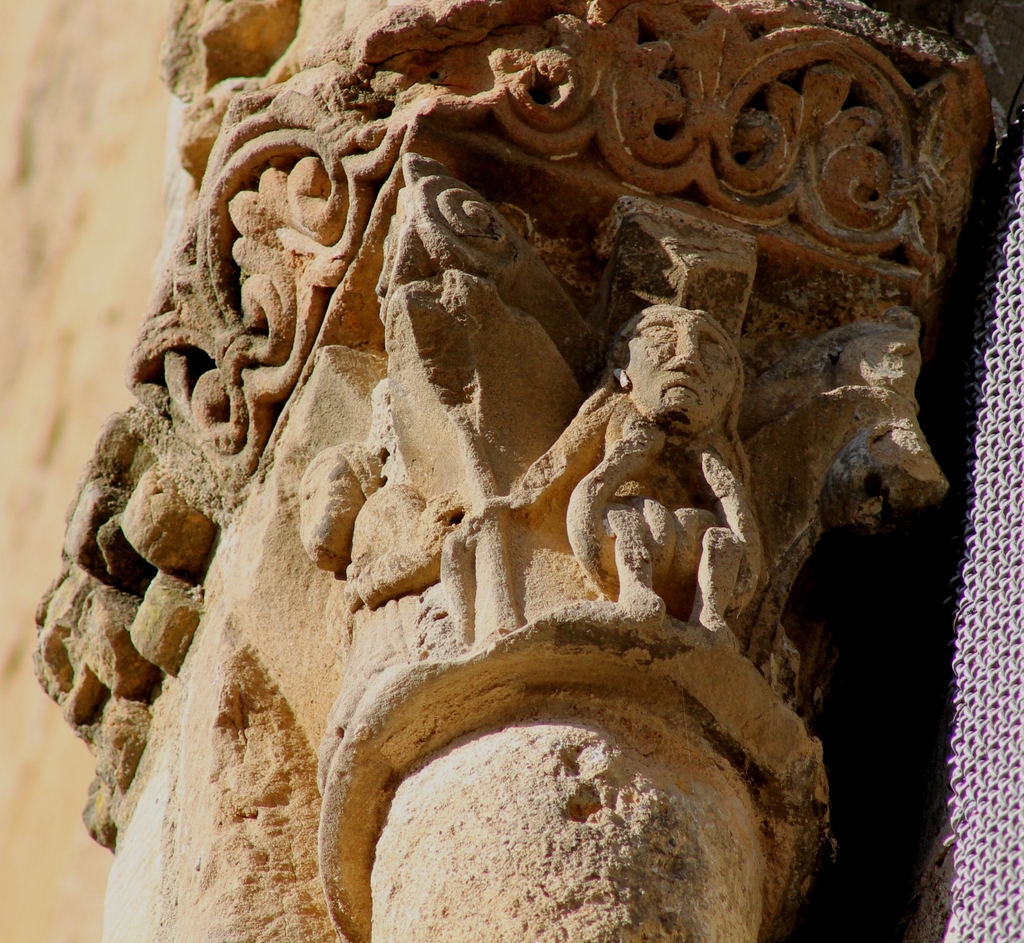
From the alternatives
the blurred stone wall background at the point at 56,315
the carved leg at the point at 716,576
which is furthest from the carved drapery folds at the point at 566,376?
the blurred stone wall background at the point at 56,315

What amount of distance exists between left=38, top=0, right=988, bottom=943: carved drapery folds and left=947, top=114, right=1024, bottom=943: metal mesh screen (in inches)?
3.7

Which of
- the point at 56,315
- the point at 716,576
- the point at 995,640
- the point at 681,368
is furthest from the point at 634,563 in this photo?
the point at 56,315

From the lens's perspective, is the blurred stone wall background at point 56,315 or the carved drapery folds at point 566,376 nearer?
the carved drapery folds at point 566,376

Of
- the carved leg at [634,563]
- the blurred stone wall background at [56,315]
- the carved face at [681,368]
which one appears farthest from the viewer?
the blurred stone wall background at [56,315]

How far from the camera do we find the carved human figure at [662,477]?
1.74 m

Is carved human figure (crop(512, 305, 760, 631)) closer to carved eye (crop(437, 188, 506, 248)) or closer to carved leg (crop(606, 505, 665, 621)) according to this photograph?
carved leg (crop(606, 505, 665, 621))

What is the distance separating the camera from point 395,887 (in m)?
1.62


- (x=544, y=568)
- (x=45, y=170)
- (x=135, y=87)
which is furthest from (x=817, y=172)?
(x=45, y=170)

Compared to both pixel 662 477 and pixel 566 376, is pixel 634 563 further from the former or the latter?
pixel 566 376

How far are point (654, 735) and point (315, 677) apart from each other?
0.57 m

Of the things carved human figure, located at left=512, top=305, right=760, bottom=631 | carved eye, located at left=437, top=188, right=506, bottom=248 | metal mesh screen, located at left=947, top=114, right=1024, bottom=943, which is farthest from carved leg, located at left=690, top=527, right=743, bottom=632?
carved eye, located at left=437, top=188, right=506, bottom=248

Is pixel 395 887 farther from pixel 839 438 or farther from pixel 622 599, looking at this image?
pixel 839 438

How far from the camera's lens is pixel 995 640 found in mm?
1883

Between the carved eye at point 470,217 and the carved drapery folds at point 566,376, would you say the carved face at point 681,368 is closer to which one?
the carved drapery folds at point 566,376
